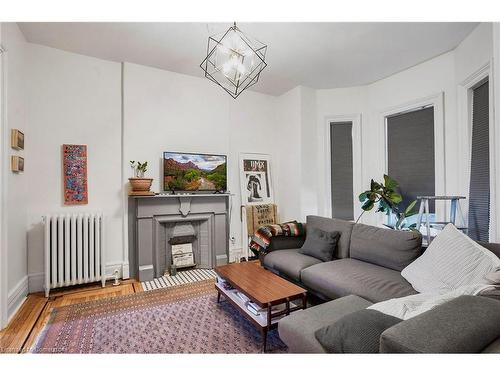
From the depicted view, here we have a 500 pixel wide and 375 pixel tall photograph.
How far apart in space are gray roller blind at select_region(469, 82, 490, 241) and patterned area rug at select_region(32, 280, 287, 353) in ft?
8.24

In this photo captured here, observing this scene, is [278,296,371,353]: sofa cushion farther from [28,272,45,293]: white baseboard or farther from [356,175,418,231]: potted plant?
[28,272,45,293]: white baseboard

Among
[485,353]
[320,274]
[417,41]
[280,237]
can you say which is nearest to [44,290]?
[280,237]

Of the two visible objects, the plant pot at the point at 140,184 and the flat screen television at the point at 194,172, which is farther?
the flat screen television at the point at 194,172

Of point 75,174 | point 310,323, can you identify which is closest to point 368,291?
point 310,323

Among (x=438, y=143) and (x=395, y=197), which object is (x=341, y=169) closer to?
(x=395, y=197)

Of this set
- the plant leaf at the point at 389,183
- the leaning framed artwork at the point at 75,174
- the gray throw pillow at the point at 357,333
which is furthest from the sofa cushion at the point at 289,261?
the leaning framed artwork at the point at 75,174

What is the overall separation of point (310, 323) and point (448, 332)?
0.67 m

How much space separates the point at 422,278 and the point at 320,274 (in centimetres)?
77

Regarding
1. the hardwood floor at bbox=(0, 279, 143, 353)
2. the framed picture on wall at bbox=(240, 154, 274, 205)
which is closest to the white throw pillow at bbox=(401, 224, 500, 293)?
the framed picture on wall at bbox=(240, 154, 274, 205)

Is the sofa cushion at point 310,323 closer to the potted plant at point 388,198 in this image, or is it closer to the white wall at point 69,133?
the potted plant at point 388,198

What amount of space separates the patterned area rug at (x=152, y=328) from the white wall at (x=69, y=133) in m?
0.98

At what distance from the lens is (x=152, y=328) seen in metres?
2.03

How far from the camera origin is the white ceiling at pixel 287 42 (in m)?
2.55

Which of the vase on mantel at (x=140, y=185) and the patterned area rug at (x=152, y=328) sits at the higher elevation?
the vase on mantel at (x=140, y=185)
